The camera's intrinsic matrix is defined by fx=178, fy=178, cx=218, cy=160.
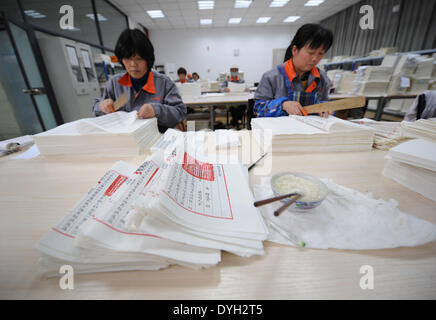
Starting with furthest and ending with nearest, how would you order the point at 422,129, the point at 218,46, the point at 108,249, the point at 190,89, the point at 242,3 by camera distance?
the point at 218,46 → the point at 242,3 → the point at 190,89 → the point at 422,129 → the point at 108,249

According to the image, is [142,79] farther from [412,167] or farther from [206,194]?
[412,167]

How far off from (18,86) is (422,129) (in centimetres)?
432

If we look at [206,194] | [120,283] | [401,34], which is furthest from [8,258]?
[401,34]

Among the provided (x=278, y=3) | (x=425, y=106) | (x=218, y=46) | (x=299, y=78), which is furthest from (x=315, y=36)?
(x=218, y=46)

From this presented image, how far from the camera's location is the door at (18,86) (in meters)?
2.45

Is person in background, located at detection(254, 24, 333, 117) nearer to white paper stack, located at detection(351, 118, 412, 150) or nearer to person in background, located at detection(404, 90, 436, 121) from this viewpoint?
white paper stack, located at detection(351, 118, 412, 150)

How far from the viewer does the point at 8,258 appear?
1.18 ft

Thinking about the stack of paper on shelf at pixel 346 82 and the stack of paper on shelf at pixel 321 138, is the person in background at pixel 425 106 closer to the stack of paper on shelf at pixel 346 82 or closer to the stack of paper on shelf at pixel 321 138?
the stack of paper on shelf at pixel 321 138

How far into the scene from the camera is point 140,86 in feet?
5.06

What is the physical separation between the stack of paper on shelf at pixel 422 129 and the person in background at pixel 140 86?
1261 mm

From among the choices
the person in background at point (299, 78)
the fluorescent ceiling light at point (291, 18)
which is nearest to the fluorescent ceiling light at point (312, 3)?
the fluorescent ceiling light at point (291, 18)

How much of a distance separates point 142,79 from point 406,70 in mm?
3938

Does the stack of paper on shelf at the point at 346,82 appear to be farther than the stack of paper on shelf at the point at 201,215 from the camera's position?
Yes

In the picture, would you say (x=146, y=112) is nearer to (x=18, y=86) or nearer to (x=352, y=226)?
(x=352, y=226)
